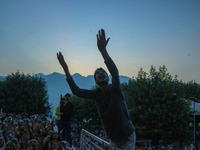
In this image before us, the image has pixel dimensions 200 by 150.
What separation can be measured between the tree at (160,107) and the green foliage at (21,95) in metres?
17.5

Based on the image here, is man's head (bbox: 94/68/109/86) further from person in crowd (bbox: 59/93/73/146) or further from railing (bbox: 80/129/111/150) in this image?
person in crowd (bbox: 59/93/73/146)

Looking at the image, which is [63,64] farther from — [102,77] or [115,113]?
[115,113]

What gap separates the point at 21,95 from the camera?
117 ft

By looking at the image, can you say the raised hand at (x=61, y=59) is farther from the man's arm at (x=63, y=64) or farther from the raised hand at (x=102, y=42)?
the raised hand at (x=102, y=42)

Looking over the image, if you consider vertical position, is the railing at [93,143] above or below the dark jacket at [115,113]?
below

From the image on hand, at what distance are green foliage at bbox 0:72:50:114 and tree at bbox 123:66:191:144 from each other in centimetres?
1745

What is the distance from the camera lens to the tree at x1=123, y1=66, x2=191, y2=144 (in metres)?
24.2

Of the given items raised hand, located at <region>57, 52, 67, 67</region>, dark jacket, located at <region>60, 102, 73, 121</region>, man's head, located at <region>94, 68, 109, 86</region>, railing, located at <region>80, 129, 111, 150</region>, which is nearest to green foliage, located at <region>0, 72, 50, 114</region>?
dark jacket, located at <region>60, 102, 73, 121</region>

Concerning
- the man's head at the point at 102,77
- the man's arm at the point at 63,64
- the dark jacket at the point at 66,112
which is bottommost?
the dark jacket at the point at 66,112

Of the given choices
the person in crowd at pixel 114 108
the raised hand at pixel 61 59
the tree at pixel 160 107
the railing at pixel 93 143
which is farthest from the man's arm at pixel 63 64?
the tree at pixel 160 107

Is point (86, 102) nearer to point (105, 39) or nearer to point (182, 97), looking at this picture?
point (182, 97)

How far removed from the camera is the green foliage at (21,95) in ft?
115

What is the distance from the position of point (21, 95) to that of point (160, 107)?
76.5 ft

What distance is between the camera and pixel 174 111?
2491 centimetres
